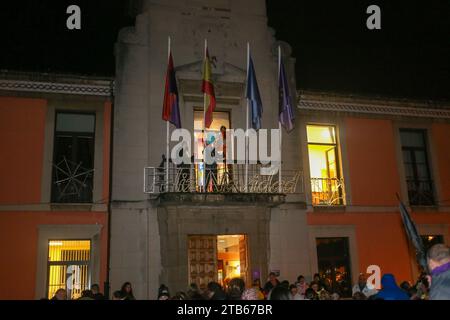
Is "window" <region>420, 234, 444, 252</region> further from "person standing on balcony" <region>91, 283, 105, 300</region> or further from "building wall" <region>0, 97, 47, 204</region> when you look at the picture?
"building wall" <region>0, 97, 47, 204</region>

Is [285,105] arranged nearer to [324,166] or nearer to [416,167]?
[324,166]

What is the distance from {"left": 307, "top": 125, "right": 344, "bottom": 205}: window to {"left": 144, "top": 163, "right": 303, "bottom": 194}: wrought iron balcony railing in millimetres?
1234

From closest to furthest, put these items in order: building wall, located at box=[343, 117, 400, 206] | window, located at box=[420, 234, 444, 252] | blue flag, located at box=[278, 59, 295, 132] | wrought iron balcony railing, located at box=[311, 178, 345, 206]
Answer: blue flag, located at box=[278, 59, 295, 132], wrought iron balcony railing, located at box=[311, 178, 345, 206], building wall, located at box=[343, 117, 400, 206], window, located at box=[420, 234, 444, 252]

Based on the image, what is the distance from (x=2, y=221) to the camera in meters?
11.9

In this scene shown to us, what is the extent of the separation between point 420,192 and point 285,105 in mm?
6290

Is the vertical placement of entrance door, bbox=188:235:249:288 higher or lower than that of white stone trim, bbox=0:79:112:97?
lower

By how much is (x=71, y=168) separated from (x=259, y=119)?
18.7ft

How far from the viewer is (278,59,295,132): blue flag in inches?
512

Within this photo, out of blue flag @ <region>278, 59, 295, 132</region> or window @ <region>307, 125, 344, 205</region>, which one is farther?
window @ <region>307, 125, 344, 205</region>

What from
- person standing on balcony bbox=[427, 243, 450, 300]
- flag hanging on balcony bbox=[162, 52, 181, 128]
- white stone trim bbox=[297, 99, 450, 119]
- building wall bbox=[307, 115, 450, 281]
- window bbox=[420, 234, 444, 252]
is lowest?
person standing on balcony bbox=[427, 243, 450, 300]

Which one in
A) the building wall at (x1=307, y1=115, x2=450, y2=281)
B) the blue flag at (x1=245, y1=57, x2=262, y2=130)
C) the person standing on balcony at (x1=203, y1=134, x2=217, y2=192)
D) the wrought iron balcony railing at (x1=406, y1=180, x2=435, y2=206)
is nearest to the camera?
the person standing on balcony at (x1=203, y1=134, x2=217, y2=192)

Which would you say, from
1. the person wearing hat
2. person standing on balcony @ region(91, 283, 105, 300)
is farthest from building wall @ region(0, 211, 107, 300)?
the person wearing hat

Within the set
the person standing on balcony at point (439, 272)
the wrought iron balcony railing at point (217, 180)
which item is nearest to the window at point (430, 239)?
the wrought iron balcony railing at point (217, 180)

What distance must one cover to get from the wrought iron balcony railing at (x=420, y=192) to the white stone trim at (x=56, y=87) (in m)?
10.7
